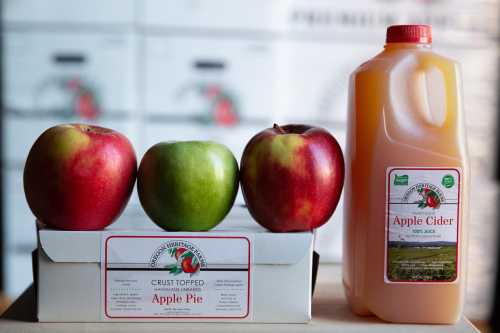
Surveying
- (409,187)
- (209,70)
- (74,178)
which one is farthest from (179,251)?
(209,70)

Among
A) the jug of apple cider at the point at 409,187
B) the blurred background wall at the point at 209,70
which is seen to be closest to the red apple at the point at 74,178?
the jug of apple cider at the point at 409,187

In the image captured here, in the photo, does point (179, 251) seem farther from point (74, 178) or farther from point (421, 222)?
point (421, 222)

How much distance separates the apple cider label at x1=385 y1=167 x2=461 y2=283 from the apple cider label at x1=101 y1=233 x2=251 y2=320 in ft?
0.50

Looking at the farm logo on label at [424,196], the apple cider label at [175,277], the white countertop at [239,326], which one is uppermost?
the farm logo on label at [424,196]

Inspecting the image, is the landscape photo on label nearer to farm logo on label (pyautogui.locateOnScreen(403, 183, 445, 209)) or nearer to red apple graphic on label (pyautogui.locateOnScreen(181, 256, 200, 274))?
farm logo on label (pyautogui.locateOnScreen(403, 183, 445, 209))

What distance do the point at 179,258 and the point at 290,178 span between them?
0.14 metres

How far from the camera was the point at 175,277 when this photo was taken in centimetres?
66

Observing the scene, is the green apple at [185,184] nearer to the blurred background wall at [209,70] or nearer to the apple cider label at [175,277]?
the apple cider label at [175,277]

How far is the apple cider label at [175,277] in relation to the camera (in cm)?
65

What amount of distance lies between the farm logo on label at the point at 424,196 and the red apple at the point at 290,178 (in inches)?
3.1

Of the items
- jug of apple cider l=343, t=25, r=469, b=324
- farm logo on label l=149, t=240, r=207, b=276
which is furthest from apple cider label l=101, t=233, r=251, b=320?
jug of apple cider l=343, t=25, r=469, b=324

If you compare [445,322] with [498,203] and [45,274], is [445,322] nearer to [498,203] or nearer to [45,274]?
[45,274]

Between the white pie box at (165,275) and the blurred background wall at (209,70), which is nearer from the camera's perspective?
the white pie box at (165,275)

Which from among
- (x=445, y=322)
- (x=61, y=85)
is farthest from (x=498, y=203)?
(x=445, y=322)
